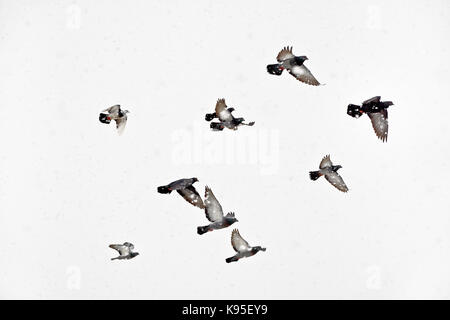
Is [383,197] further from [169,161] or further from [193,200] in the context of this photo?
[193,200]

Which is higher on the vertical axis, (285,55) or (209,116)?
(285,55)

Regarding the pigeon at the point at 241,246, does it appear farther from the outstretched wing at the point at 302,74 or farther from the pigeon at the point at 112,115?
the pigeon at the point at 112,115

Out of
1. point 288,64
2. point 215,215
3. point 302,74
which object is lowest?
point 215,215

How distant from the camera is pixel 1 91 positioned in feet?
41.7

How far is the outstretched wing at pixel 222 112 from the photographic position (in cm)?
867

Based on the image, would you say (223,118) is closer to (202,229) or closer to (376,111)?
(202,229)

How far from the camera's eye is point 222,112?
8.70 meters

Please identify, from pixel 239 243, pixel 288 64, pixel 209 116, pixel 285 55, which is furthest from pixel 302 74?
pixel 239 243

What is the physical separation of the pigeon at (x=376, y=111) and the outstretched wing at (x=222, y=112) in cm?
176

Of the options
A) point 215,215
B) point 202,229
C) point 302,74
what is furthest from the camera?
point 302,74

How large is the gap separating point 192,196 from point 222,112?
4.34 ft

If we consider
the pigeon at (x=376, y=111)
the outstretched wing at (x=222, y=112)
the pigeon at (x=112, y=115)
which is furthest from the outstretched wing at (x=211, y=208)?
the pigeon at (x=376, y=111)

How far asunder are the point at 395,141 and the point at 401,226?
1958 mm

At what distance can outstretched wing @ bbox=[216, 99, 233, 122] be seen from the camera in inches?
341
